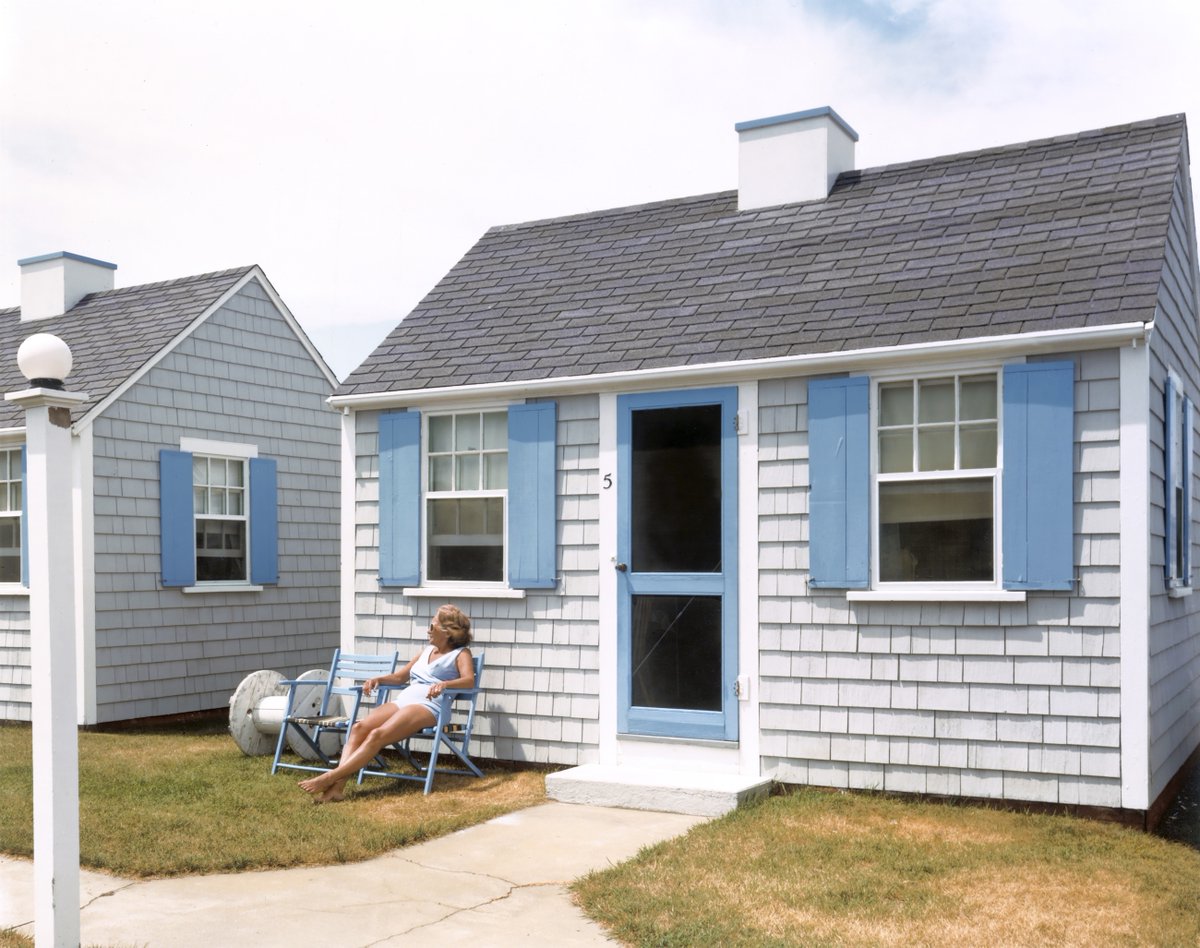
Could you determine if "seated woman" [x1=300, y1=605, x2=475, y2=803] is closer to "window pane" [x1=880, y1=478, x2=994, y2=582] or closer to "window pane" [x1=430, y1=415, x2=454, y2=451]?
"window pane" [x1=430, y1=415, x2=454, y2=451]

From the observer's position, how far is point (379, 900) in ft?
17.3

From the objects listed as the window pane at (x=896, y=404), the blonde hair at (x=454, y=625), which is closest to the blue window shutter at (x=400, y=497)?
the blonde hair at (x=454, y=625)

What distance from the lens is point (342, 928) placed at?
15.9 ft

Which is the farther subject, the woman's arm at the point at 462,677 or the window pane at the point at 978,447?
the woman's arm at the point at 462,677

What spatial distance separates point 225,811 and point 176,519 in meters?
5.05

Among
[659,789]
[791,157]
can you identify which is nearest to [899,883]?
[659,789]

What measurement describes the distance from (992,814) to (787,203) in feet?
16.0

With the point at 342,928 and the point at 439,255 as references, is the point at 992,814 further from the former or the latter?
the point at 439,255

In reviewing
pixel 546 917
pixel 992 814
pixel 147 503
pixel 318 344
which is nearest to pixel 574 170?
pixel 318 344

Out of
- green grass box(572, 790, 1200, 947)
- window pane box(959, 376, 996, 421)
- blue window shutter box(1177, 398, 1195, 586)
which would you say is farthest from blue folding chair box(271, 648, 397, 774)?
blue window shutter box(1177, 398, 1195, 586)

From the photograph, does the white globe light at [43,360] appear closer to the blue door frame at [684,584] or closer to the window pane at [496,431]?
the blue door frame at [684,584]

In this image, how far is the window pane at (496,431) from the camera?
8562 millimetres

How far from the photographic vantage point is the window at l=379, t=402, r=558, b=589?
8.26 meters

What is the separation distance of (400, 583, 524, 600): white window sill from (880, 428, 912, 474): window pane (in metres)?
2.64
